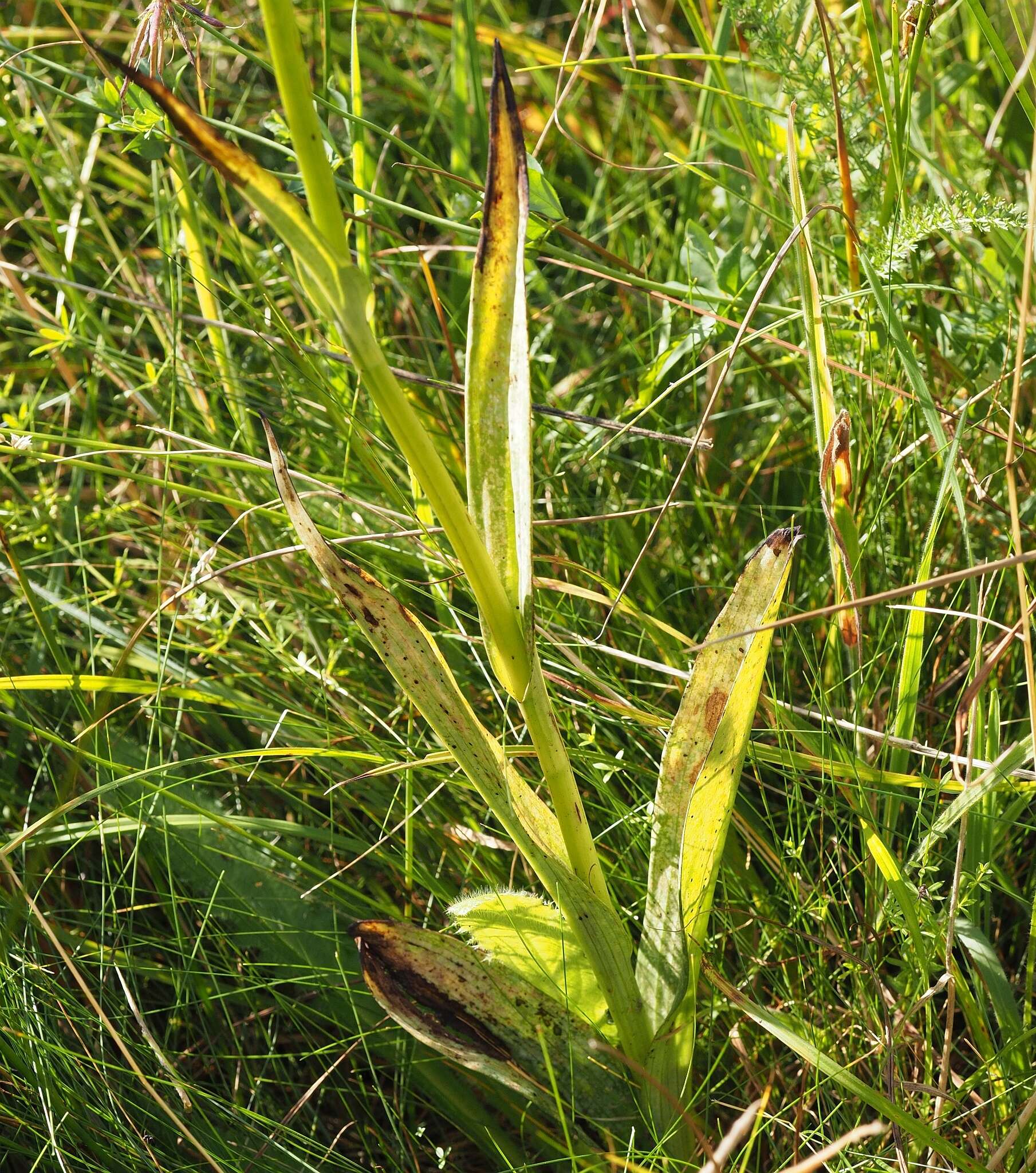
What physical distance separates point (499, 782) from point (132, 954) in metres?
0.61

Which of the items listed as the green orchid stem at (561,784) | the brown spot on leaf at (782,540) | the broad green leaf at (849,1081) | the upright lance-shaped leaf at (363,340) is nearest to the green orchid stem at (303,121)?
the upright lance-shaped leaf at (363,340)

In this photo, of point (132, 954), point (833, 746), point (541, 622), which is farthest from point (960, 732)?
point (132, 954)

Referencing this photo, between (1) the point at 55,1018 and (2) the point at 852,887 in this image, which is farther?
(2) the point at 852,887

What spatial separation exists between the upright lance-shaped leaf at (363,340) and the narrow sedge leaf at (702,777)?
0.72 feet

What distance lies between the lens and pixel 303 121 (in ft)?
2.06

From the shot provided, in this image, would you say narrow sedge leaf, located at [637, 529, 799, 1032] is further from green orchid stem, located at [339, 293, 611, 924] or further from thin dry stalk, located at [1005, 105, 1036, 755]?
thin dry stalk, located at [1005, 105, 1036, 755]

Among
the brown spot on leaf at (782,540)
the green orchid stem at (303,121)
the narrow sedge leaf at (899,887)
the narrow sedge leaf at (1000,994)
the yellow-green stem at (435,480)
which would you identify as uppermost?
the green orchid stem at (303,121)

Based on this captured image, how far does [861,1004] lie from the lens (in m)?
1.03

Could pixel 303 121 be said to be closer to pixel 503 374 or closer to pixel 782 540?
pixel 503 374

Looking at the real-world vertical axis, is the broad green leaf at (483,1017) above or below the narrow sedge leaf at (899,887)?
below

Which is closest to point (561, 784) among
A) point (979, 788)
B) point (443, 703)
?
point (443, 703)

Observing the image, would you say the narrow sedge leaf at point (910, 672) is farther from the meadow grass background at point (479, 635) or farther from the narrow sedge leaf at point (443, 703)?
the narrow sedge leaf at point (443, 703)

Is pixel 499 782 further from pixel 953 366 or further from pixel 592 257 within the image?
pixel 592 257

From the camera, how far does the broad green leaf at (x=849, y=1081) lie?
84cm
